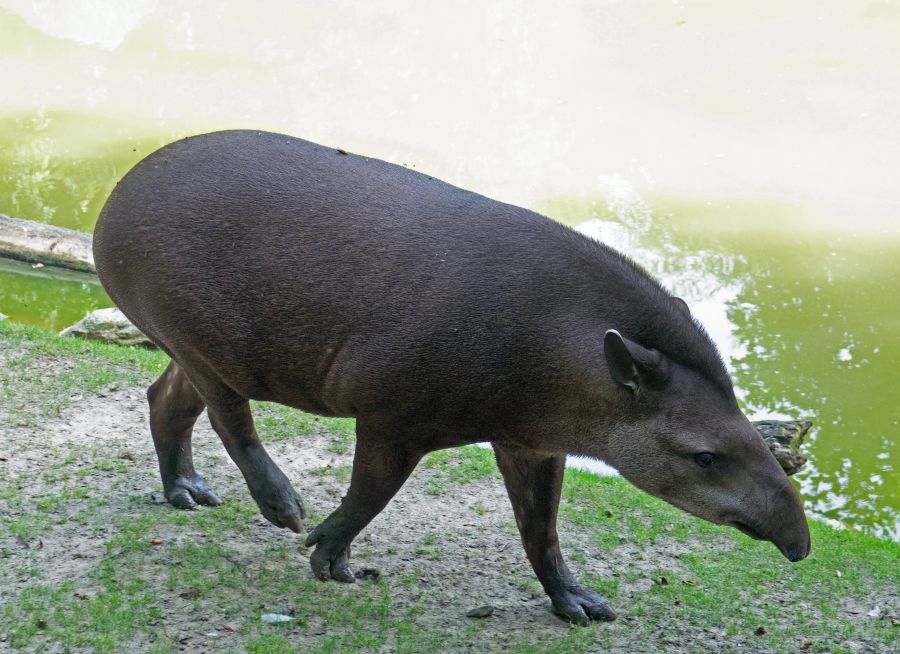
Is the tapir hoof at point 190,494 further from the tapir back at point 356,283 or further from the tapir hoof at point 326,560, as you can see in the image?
the tapir back at point 356,283

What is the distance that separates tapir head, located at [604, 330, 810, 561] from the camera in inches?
169

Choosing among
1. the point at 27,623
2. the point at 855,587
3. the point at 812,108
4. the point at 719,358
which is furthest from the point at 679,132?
the point at 27,623

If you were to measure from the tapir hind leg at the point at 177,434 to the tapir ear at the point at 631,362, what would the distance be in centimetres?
209

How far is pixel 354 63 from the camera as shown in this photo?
1827cm

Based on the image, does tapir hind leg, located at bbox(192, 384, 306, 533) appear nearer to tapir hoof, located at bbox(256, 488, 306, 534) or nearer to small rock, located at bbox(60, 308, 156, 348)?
tapir hoof, located at bbox(256, 488, 306, 534)

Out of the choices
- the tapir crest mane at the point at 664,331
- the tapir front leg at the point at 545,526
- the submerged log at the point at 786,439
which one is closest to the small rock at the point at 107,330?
the tapir front leg at the point at 545,526

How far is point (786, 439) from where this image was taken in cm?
803

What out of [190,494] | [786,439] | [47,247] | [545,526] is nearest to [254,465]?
[190,494]

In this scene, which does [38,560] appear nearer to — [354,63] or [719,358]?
[719,358]

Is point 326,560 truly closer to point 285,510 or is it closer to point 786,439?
point 285,510

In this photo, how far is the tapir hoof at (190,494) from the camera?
231 inches

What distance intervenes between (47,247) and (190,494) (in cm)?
514

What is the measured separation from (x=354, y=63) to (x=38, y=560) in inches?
557

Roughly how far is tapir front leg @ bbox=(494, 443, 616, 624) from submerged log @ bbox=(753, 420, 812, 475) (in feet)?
10.2
